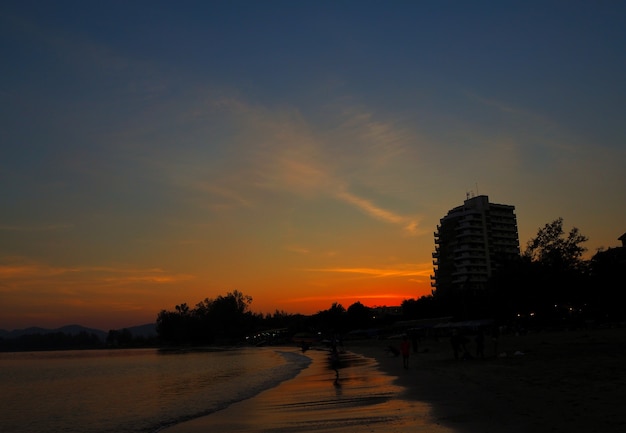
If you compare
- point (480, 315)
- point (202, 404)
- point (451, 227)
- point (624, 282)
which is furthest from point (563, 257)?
point (451, 227)

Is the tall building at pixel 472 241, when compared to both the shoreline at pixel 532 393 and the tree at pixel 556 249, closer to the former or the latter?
the tree at pixel 556 249

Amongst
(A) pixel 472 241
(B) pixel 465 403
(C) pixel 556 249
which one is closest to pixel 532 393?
(B) pixel 465 403

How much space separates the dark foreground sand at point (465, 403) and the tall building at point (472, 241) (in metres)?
140

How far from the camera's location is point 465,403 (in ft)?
50.8

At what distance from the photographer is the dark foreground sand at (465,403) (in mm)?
11852

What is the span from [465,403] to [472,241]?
155 meters

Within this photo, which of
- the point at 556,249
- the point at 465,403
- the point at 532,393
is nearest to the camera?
the point at 465,403

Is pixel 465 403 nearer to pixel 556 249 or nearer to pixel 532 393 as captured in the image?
pixel 532 393

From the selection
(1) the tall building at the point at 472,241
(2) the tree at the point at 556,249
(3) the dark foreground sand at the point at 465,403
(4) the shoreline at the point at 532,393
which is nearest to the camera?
(4) the shoreline at the point at 532,393

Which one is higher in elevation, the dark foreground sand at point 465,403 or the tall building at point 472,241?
the tall building at point 472,241

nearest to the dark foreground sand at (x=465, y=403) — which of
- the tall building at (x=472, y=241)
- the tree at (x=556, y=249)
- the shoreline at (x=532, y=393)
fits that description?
the shoreline at (x=532, y=393)

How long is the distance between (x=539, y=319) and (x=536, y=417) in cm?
6185

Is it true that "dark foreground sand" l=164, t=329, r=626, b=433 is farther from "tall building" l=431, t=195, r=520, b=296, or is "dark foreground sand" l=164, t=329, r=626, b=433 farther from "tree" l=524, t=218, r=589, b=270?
"tall building" l=431, t=195, r=520, b=296

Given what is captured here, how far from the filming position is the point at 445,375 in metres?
24.6
